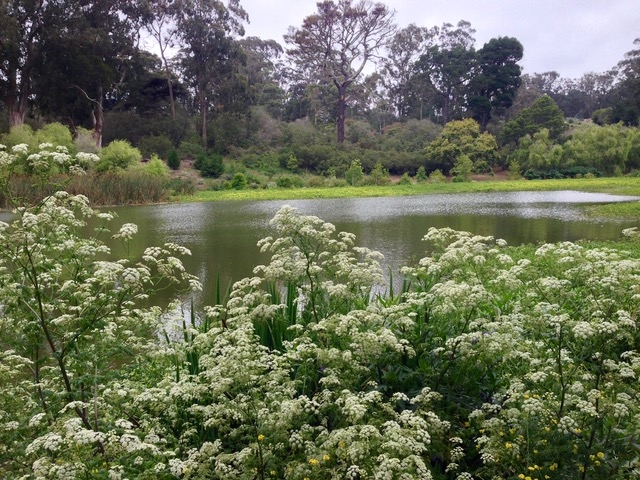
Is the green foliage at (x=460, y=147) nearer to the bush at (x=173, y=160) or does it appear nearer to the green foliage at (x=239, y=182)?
the green foliage at (x=239, y=182)

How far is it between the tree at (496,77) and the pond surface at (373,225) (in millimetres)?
26180

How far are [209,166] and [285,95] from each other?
24563 mm

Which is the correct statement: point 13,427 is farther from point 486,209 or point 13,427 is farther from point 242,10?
point 242,10

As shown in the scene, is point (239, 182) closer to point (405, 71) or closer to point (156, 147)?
point (156, 147)

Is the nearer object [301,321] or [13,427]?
[13,427]

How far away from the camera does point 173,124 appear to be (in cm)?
3662

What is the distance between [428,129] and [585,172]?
43.9 ft

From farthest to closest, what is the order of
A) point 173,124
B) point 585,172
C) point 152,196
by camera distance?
1. point 173,124
2. point 585,172
3. point 152,196

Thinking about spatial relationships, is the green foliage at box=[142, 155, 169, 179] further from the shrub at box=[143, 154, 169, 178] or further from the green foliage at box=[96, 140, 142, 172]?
the green foliage at box=[96, 140, 142, 172]

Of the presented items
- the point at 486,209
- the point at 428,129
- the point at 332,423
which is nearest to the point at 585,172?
the point at 428,129

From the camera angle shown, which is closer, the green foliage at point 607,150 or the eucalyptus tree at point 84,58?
the eucalyptus tree at point 84,58

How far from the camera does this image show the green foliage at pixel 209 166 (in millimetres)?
31498

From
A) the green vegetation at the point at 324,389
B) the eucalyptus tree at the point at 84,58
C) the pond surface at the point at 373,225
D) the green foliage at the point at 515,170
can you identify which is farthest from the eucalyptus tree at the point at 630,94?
the green vegetation at the point at 324,389

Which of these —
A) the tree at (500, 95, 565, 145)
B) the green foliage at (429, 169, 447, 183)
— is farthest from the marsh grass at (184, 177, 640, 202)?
the tree at (500, 95, 565, 145)
